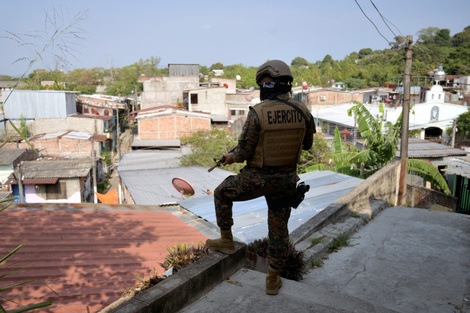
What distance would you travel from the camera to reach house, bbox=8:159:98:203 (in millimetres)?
18000

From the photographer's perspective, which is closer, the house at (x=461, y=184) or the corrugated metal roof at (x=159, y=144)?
the house at (x=461, y=184)

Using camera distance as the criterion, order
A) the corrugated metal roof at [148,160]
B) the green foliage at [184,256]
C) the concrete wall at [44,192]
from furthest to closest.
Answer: the concrete wall at [44,192], the corrugated metal roof at [148,160], the green foliage at [184,256]

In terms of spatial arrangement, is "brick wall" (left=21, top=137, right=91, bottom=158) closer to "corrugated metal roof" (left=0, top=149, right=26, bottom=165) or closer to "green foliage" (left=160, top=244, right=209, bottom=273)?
"corrugated metal roof" (left=0, top=149, right=26, bottom=165)

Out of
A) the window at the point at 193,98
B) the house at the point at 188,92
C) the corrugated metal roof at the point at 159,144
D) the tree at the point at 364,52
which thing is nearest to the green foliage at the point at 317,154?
the corrugated metal roof at the point at 159,144

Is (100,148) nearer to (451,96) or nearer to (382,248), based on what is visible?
(382,248)

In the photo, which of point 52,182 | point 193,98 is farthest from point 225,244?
point 193,98

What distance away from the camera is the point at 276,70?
307 centimetres

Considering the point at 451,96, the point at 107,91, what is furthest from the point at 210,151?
the point at 107,91

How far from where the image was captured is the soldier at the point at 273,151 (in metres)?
3.02

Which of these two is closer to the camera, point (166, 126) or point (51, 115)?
point (166, 126)

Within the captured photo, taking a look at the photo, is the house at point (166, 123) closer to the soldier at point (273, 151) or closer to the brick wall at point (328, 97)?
the brick wall at point (328, 97)

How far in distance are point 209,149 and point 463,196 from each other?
35.3 ft

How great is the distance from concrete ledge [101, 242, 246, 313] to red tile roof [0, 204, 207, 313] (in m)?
0.56

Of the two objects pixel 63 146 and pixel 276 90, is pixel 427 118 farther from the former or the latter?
pixel 276 90
